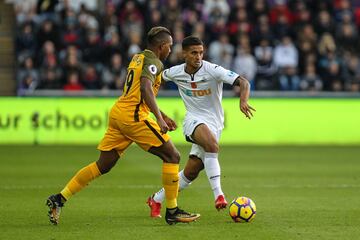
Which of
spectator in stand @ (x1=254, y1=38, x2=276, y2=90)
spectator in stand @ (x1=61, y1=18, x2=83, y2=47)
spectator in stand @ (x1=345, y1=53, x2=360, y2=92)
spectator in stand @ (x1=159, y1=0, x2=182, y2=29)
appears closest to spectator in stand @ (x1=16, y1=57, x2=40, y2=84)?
spectator in stand @ (x1=61, y1=18, x2=83, y2=47)

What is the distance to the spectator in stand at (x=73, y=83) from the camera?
2088 cm

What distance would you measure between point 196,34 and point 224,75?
12196 mm

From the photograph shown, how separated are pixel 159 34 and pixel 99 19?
13890 millimetres

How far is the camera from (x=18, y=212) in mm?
10031

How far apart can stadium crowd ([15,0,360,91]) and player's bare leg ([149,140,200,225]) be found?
39.0ft

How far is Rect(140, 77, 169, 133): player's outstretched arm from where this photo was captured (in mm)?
8812

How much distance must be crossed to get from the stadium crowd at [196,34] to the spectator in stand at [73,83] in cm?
2

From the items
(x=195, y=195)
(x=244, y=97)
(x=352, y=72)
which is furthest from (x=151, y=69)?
(x=352, y=72)

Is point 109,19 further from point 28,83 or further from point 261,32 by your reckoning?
point 261,32

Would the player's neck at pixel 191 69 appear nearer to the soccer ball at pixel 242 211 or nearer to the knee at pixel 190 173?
the knee at pixel 190 173

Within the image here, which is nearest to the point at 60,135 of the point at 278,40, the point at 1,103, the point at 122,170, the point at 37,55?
the point at 1,103

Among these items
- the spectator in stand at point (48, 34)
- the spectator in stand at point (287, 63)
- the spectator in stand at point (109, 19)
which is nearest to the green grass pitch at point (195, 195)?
the spectator in stand at point (287, 63)

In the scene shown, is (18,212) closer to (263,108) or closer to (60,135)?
(60,135)

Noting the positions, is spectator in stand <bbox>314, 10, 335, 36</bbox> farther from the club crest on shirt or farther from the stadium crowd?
the club crest on shirt
